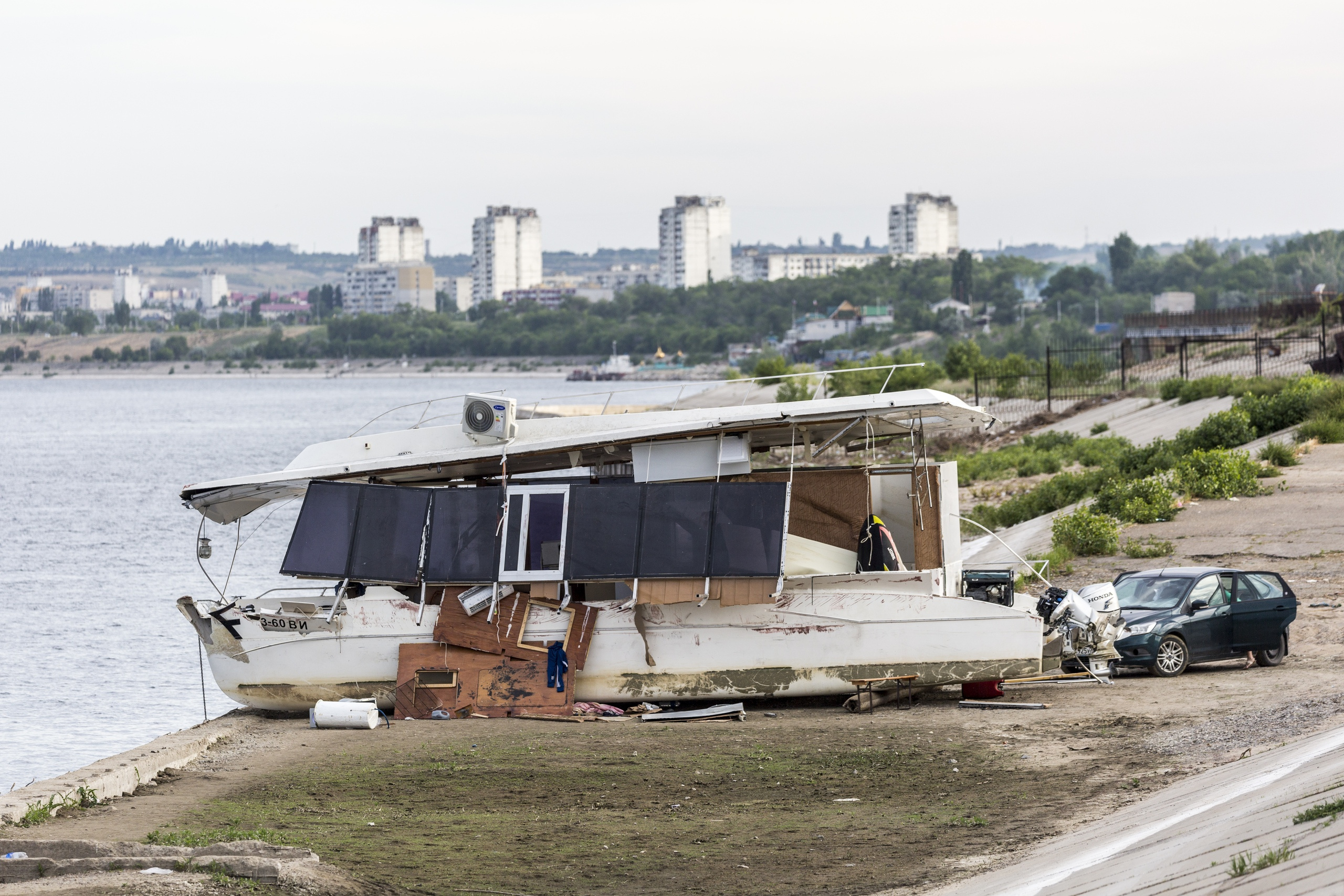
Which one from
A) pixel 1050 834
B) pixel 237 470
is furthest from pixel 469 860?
pixel 237 470

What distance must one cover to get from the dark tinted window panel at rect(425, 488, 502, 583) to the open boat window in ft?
0.53

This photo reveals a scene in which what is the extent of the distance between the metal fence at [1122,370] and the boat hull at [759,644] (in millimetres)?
37733

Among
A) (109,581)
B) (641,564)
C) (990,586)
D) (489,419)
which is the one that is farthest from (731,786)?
(109,581)

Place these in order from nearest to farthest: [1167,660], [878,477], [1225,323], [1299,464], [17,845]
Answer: [17,845]
[1167,660]
[878,477]
[1299,464]
[1225,323]

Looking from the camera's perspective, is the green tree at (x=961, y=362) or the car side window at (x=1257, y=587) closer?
the car side window at (x=1257, y=587)

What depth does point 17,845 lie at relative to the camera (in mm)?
10062

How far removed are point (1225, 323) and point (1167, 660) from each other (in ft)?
264

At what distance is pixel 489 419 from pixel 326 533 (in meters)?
2.42

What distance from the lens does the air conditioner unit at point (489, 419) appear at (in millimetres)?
17422

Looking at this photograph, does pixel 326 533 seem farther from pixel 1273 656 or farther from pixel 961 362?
pixel 961 362

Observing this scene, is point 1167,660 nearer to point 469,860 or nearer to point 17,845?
point 469,860

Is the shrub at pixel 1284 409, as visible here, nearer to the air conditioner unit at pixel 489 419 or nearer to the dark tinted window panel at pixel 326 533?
the air conditioner unit at pixel 489 419

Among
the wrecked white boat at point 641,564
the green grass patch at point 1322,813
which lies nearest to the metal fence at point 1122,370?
the wrecked white boat at point 641,564

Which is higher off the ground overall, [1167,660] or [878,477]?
[878,477]
